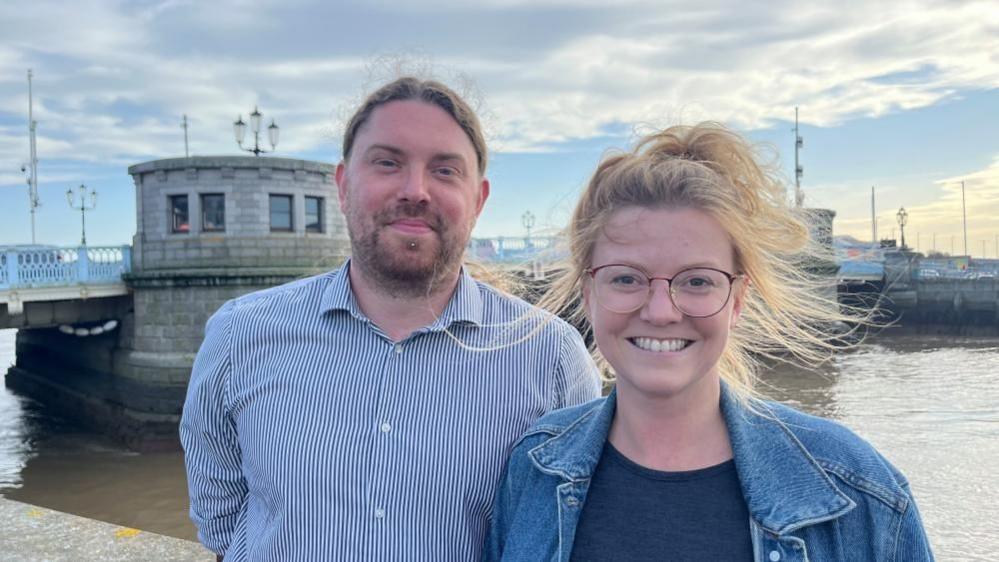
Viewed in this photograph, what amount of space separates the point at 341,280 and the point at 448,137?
1.89 ft

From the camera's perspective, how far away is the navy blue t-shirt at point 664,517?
5.18 feet

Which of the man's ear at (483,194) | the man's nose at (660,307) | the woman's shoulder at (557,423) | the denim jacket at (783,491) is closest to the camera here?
the denim jacket at (783,491)

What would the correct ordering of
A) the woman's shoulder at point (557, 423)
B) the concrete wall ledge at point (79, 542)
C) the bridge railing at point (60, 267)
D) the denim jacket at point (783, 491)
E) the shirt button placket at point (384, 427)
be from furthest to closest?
the bridge railing at point (60, 267), the concrete wall ledge at point (79, 542), the shirt button placket at point (384, 427), the woman's shoulder at point (557, 423), the denim jacket at point (783, 491)

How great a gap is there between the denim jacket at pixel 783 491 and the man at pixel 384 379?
30 centimetres

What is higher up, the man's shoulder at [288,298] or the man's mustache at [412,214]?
the man's mustache at [412,214]

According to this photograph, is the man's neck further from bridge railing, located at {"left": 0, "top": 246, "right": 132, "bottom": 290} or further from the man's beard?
bridge railing, located at {"left": 0, "top": 246, "right": 132, "bottom": 290}

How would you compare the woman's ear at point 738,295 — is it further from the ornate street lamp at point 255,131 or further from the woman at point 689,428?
the ornate street lamp at point 255,131

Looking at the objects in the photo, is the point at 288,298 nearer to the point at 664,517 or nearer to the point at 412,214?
the point at 412,214

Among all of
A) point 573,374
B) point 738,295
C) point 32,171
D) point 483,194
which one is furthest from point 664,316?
point 32,171

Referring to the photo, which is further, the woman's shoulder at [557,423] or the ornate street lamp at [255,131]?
the ornate street lamp at [255,131]

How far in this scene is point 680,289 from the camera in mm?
1703

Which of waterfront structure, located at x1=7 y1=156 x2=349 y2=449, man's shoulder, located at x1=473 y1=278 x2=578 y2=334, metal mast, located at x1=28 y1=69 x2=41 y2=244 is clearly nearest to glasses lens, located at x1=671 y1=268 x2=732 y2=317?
man's shoulder, located at x1=473 y1=278 x2=578 y2=334

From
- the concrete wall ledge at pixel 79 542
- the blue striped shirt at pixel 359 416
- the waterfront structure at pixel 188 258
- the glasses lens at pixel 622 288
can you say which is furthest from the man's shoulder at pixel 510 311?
the waterfront structure at pixel 188 258

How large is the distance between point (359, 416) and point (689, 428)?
97 cm
